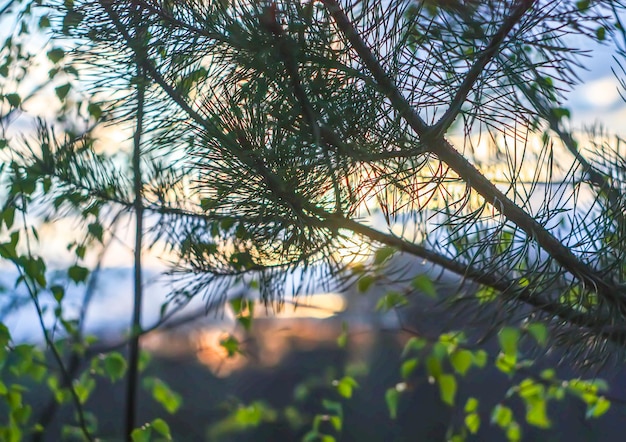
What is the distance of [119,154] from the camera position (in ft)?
3.40

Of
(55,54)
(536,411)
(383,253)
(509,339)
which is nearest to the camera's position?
(383,253)

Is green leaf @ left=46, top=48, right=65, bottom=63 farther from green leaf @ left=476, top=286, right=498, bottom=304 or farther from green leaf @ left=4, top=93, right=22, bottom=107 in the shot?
green leaf @ left=476, top=286, right=498, bottom=304

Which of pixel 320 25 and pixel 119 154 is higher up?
pixel 119 154

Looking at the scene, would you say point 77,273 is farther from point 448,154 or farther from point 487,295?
point 448,154

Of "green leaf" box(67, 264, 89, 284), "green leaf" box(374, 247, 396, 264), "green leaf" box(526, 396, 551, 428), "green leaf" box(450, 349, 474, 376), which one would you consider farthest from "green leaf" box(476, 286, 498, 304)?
"green leaf" box(67, 264, 89, 284)

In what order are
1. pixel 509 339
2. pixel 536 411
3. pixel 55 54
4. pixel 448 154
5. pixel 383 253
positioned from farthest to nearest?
pixel 536 411, pixel 55 54, pixel 509 339, pixel 383 253, pixel 448 154

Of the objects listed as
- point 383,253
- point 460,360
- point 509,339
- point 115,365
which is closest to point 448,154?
point 383,253

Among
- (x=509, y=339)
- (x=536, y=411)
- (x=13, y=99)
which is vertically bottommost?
(x=536, y=411)

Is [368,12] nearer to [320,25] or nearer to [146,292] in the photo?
[320,25]

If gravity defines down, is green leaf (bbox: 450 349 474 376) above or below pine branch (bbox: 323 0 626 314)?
below

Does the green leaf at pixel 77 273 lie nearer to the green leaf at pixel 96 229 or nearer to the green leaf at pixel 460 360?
the green leaf at pixel 96 229

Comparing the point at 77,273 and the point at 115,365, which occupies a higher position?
the point at 77,273

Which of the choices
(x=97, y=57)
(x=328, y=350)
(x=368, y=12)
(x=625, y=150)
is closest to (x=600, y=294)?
(x=625, y=150)

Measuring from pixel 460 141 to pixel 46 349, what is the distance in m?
0.90
